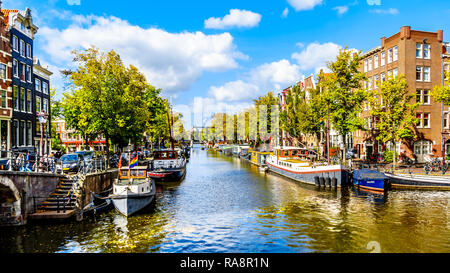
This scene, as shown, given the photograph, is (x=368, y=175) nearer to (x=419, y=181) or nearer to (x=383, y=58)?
(x=419, y=181)

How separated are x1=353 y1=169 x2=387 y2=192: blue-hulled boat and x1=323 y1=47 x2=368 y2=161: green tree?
8517 millimetres

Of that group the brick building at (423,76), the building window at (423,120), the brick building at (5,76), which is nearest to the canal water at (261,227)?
the brick building at (5,76)

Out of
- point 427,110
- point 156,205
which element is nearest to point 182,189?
point 156,205

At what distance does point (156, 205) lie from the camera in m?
27.0

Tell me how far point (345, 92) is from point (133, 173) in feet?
97.7

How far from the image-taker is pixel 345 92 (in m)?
41.9

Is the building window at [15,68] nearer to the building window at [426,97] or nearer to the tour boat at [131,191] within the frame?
the tour boat at [131,191]

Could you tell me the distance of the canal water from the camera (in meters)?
16.8

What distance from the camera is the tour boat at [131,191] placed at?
22672 mm

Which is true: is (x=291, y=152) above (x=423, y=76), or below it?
below

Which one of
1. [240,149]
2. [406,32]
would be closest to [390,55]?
[406,32]

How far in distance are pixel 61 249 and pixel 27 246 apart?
200 centimetres

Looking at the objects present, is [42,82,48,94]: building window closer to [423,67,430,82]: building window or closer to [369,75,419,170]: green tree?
[369,75,419,170]: green tree

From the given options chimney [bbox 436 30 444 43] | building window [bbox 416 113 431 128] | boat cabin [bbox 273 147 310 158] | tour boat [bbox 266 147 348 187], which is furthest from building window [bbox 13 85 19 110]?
chimney [bbox 436 30 444 43]
